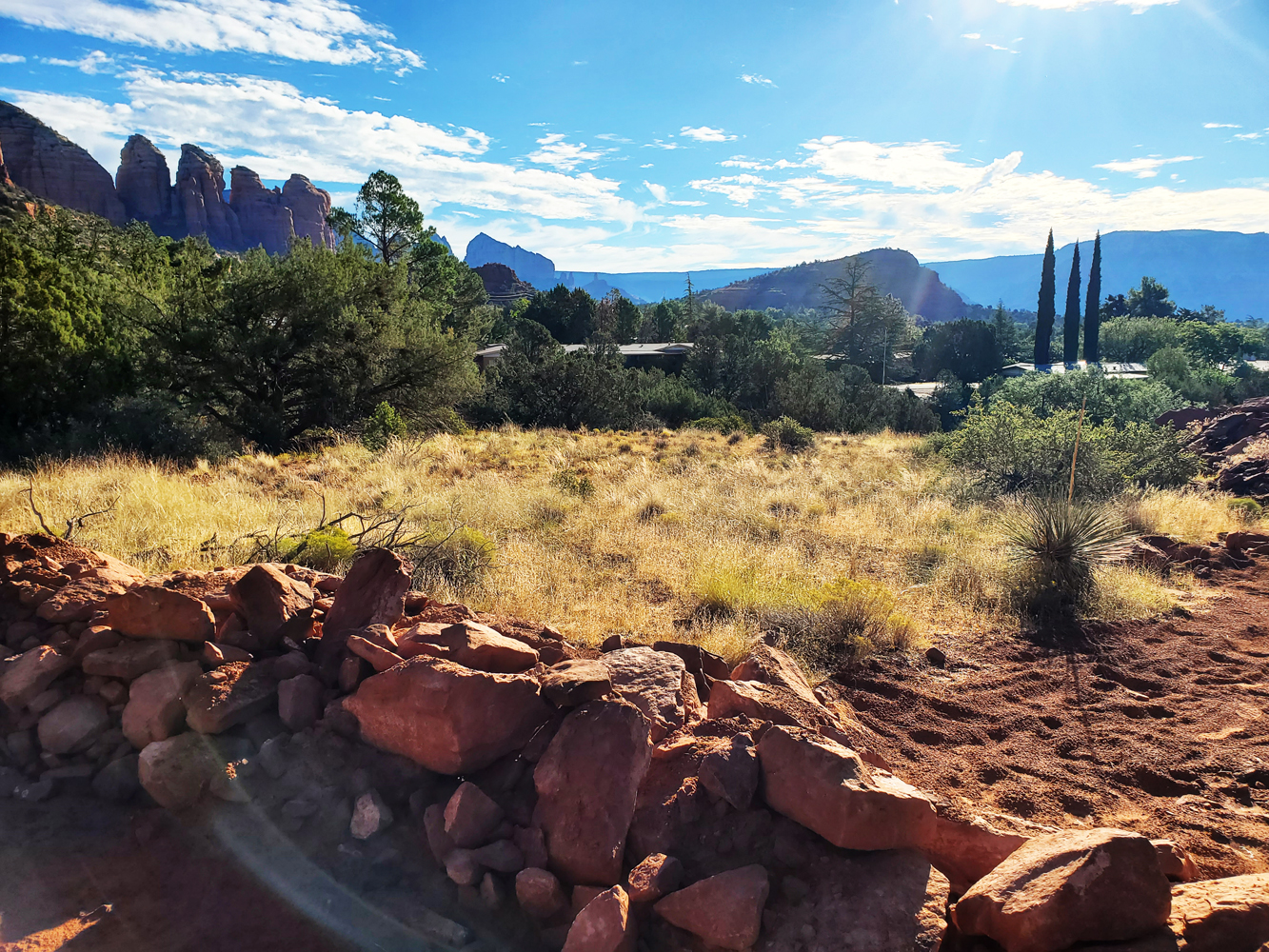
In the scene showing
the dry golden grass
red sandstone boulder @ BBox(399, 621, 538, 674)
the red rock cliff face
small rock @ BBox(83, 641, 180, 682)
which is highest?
the red rock cliff face

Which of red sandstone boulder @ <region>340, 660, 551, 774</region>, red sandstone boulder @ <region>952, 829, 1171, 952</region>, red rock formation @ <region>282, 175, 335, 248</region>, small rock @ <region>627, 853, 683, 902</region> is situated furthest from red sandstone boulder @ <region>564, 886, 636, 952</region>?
red rock formation @ <region>282, 175, 335, 248</region>

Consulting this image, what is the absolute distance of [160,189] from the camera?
98.5 meters

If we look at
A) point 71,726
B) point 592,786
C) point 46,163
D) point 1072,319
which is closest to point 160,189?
point 46,163

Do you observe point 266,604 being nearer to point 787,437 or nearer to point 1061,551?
point 1061,551

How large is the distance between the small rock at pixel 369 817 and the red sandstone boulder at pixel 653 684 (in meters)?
1.02

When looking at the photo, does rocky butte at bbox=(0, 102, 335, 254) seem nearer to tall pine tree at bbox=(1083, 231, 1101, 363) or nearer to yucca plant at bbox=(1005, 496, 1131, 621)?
tall pine tree at bbox=(1083, 231, 1101, 363)

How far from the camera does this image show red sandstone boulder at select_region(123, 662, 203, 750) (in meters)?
2.91

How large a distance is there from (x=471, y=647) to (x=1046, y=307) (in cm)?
5257

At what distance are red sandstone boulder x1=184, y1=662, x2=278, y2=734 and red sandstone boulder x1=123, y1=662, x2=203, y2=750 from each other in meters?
0.04

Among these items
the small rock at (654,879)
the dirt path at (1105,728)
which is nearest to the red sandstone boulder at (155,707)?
the small rock at (654,879)

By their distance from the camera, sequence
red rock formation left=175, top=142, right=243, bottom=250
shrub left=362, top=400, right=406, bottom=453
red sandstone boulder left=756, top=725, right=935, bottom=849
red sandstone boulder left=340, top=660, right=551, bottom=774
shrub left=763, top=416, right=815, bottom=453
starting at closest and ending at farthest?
red sandstone boulder left=756, top=725, right=935, bottom=849, red sandstone boulder left=340, top=660, right=551, bottom=774, shrub left=362, top=400, right=406, bottom=453, shrub left=763, top=416, right=815, bottom=453, red rock formation left=175, top=142, right=243, bottom=250

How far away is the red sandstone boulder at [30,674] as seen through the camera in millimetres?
3031

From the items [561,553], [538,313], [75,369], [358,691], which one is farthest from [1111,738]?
[538,313]

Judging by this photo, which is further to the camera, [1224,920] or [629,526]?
[629,526]
